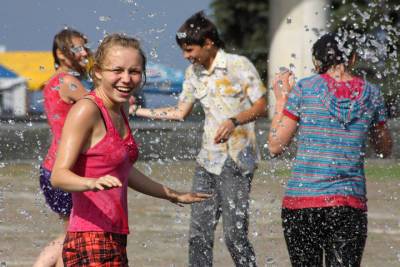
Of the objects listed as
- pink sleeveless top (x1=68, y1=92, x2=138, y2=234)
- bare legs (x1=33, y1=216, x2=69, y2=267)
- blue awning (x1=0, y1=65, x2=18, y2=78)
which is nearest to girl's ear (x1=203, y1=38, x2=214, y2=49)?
bare legs (x1=33, y1=216, x2=69, y2=267)

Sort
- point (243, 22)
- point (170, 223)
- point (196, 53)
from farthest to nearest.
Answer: point (243, 22)
point (170, 223)
point (196, 53)

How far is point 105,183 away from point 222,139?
251 centimetres

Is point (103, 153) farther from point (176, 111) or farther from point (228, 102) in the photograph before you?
point (176, 111)

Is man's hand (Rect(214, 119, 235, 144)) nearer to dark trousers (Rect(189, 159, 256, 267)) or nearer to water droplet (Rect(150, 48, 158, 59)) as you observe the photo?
dark trousers (Rect(189, 159, 256, 267))

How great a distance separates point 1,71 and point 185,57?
68.3 feet

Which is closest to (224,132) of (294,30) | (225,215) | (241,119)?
(241,119)

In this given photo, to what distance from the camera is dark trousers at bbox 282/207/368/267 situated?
5.51m

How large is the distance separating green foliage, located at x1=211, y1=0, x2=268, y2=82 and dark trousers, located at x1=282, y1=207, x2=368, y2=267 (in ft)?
98.9

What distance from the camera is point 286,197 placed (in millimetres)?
5621

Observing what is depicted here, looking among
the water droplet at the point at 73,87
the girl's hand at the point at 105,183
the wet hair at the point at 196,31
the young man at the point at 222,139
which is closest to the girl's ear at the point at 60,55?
the water droplet at the point at 73,87

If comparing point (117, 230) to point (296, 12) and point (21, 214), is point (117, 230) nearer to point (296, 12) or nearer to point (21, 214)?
point (21, 214)

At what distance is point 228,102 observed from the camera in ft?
22.0

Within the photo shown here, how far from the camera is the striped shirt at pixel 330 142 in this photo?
18.1ft

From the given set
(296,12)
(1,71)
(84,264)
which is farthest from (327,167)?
(1,71)
